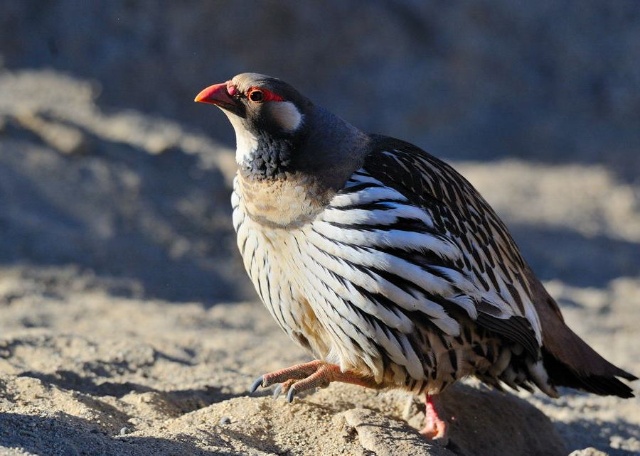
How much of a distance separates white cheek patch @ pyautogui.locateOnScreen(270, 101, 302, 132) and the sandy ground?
1514mm

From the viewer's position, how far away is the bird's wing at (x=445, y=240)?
17.8 ft

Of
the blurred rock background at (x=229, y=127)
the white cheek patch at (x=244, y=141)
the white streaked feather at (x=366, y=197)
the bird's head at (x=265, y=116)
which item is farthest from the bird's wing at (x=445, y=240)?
the blurred rock background at (x=229, y=127)

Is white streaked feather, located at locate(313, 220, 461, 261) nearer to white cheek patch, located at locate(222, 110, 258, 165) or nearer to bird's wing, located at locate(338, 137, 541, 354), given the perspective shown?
bird's wing, located at locate(338, 137, 541, 354)

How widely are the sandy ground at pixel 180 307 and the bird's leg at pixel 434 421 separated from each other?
0.35ft

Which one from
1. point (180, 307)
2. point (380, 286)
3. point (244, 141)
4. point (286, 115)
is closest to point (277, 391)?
point (380, 286)

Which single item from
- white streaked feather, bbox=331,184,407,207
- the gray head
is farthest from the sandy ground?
the gray head

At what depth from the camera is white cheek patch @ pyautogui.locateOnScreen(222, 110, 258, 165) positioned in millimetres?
5707

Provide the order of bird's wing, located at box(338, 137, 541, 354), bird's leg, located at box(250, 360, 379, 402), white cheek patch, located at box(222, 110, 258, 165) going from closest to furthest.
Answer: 1. bird's wing, located at box(338, 137, 541, 354)
2. bird's leg, located at box(250, 360, 379, 402)
3. white cheek patch, located at box(222, 110, 258, 165)

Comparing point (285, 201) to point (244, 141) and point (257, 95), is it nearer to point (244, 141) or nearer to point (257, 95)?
point (244, 141)

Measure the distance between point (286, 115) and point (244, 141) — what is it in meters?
0.28

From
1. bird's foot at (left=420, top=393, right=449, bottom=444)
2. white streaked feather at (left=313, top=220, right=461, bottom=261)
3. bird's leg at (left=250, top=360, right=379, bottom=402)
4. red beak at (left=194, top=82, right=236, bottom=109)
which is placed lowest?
bird's foot at (left=420, top=393, right=449, bottom=444)

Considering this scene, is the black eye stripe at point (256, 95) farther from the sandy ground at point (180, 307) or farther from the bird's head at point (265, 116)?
the sandy ground at point (180, 307)

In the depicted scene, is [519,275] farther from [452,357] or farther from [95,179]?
[95,179]

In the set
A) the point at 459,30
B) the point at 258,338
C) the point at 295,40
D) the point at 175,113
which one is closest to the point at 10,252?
the point at 258,338
